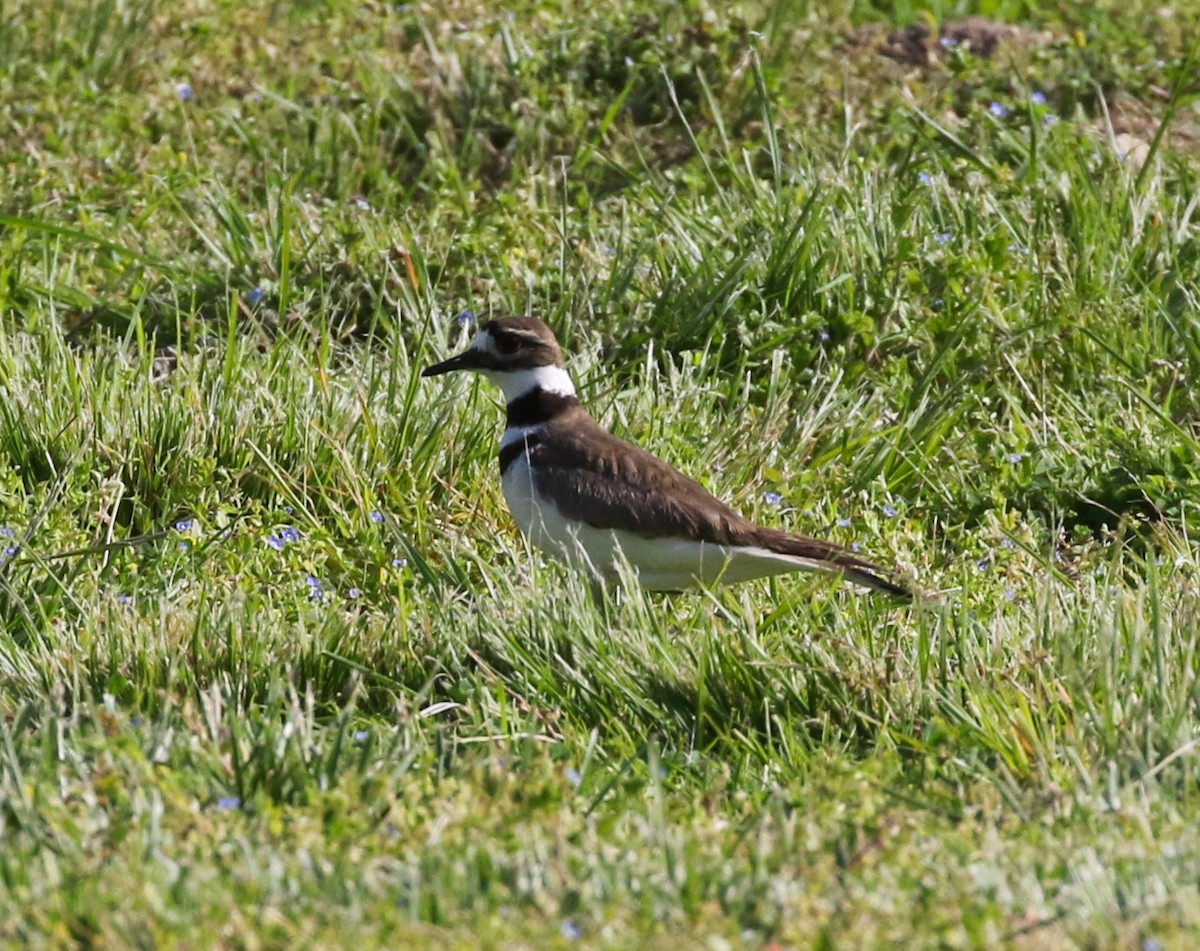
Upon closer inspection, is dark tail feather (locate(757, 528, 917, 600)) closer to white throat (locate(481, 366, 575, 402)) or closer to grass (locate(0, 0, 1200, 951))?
grass (locate(0, 0, 1200, 951))

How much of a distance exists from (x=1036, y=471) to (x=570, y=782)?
2712mm

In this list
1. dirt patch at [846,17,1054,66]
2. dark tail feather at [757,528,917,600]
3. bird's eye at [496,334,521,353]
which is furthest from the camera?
dirt patch at [846,17,1054,66]

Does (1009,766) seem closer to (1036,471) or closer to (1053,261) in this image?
(1036,471)

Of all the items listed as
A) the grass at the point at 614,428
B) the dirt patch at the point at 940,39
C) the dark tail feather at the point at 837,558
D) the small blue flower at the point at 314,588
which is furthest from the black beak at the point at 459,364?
the dirt patch at the point at 940,39

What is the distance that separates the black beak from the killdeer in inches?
11.1

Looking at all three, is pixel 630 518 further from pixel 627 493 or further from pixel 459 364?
pixel 459 364

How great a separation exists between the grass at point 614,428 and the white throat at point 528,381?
0.29 meters

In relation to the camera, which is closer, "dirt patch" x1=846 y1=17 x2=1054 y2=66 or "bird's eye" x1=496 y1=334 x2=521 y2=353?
"bird's eye" x1=496 y1=334 x2=521 y2=353

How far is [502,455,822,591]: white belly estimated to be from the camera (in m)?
5.33

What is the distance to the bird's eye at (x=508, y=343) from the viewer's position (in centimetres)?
584

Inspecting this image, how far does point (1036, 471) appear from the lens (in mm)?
6203

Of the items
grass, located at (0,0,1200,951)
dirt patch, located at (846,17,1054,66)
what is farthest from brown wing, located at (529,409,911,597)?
dirt patch, located at (846,17,1054,66)

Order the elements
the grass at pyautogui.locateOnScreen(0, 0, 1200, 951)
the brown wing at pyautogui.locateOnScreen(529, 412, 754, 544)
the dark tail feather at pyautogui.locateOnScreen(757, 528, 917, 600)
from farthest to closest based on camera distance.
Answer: the brown wing at pyautogui.locateOnScreen(529, 412, 754, 544) < the dark tail feather at pyautogui.locateOnScreen(757, 528, 917, 600) < the grass at pyautogui.locateOnScreen(0, 0, 1200, 951)

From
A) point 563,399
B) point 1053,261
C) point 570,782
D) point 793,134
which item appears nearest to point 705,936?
point 570,782
